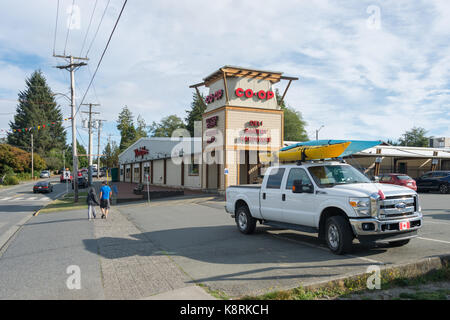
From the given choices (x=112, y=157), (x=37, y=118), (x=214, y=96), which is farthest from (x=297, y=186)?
(x=37, y=118)

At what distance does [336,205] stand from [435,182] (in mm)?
23454

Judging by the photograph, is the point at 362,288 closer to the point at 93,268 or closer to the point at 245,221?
the point at 93,268

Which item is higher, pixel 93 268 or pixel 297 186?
pixel 297 186

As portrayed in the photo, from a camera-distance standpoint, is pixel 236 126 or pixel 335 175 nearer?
pixel 335 175

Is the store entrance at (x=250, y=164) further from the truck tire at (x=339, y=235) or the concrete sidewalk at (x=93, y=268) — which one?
the truck tire at (x=339, y=235)

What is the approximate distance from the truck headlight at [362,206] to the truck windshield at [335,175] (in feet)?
3.10

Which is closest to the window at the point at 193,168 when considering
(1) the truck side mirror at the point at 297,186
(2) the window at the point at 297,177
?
(2) the window at the point at 297,177

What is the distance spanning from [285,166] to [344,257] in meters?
2.85

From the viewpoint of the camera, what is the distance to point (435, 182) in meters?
26.8

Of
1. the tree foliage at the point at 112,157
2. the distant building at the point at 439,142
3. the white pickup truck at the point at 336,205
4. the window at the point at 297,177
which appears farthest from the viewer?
the tree foliage at the point at 112,157

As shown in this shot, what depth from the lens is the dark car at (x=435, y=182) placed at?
26203mm

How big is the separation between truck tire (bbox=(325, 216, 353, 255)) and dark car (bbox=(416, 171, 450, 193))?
23.0 m
